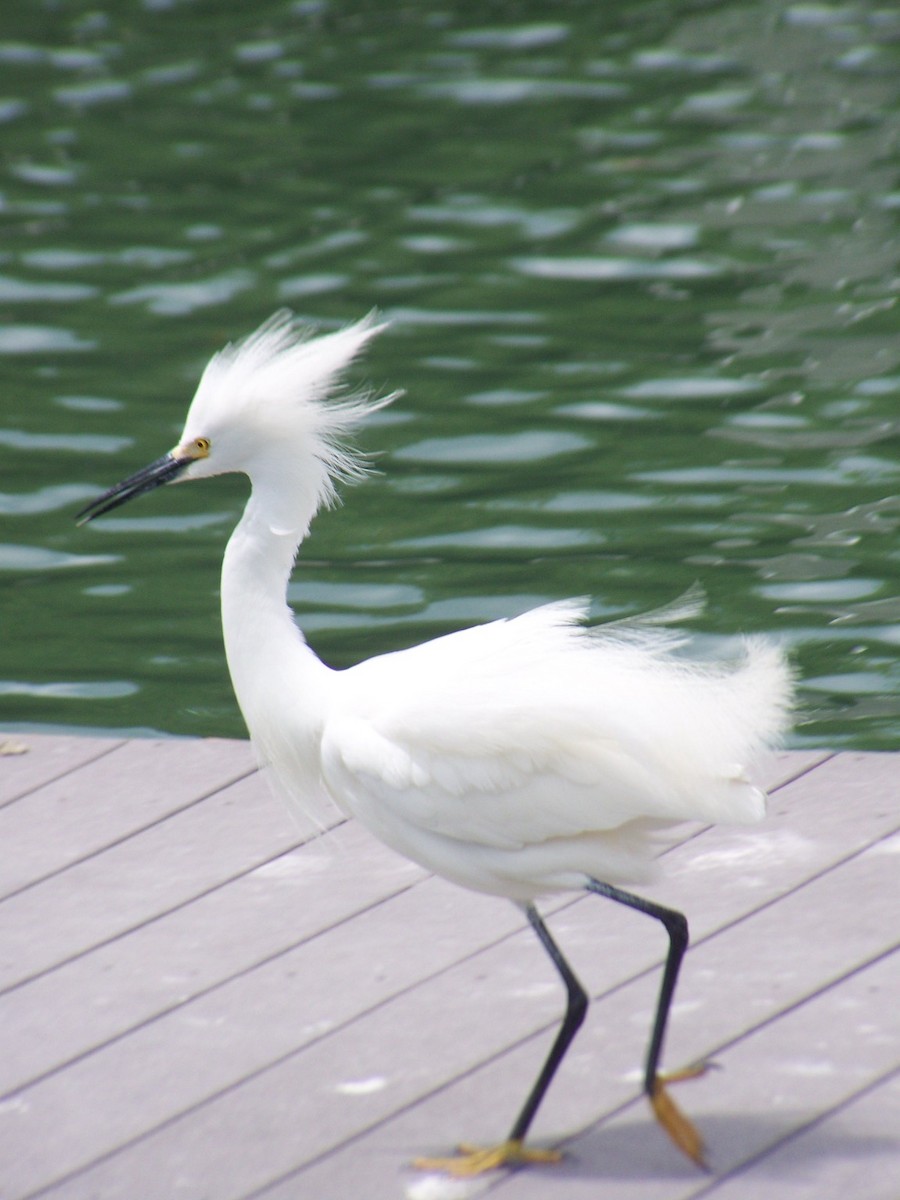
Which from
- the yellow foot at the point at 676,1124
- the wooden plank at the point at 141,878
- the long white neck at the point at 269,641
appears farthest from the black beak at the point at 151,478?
the yellow foot at the point at 676,1124

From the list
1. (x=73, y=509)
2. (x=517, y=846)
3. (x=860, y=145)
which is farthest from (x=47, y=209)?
(x=517, y=846)

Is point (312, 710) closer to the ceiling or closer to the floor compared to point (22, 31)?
closer to the floor

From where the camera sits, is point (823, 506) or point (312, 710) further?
point (823, 506)

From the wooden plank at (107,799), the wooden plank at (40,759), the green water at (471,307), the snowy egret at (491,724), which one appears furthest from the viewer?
the green water at (471,307)

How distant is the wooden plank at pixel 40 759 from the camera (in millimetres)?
4238

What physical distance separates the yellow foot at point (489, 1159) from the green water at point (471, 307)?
7.51 feet

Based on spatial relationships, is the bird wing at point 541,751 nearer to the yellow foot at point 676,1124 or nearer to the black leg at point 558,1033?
the black leg at point 558,1033

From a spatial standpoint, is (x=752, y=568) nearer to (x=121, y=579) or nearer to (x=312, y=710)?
(x=121, y=579)

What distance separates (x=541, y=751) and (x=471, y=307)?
5.24m

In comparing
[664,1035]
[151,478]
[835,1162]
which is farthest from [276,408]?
[835,1162]

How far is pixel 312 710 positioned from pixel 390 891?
0.63m

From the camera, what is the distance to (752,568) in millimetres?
5832

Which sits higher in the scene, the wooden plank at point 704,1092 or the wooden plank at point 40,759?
the wooden plank at point 40,759

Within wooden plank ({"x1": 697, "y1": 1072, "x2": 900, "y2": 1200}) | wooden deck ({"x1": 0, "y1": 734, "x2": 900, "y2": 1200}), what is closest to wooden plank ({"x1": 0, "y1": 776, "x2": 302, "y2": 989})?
wooden deck ({"x1": 0, "y1": 734, "x2": 900, "y2": 1200})
